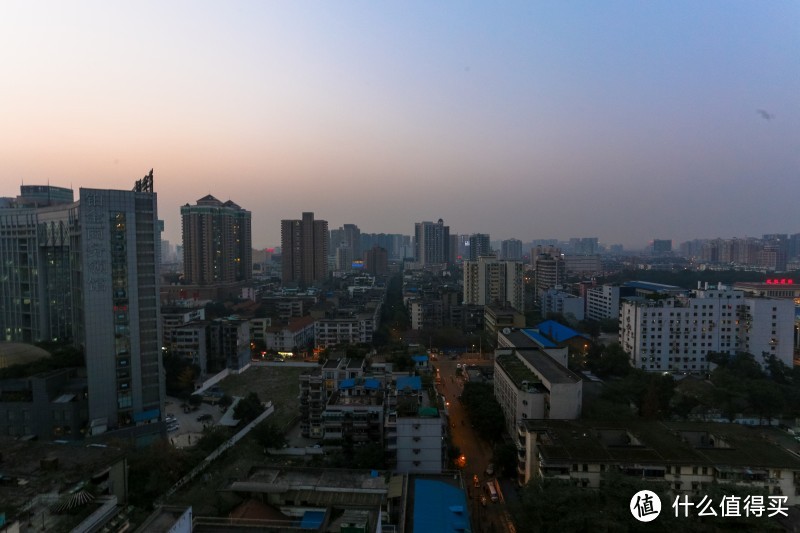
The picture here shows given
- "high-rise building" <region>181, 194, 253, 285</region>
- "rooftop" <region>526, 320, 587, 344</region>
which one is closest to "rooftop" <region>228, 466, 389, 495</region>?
"rooftop" <region>526, 320, 587, 344</region>

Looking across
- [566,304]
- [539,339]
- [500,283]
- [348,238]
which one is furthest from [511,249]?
[539,339]

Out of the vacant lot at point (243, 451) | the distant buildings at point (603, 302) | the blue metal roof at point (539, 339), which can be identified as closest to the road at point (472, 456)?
the blue metal roof at point (539, 339)

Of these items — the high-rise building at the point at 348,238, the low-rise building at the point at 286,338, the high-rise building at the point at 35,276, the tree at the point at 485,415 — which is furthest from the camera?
the high-rise building at the point at 348,238

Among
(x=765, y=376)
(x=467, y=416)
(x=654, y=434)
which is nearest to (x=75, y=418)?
(x=467, y=416)

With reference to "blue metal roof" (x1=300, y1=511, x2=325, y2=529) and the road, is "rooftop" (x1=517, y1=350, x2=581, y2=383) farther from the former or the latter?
"blue metal roof" (x1=300, y1=511, x2=325, y2=529)

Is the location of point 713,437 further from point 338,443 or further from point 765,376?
point 765,376

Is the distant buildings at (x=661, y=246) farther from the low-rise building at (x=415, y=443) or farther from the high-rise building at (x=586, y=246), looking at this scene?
the low-rise building at (x=415, y=443)

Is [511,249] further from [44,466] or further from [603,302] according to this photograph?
[44,466]
